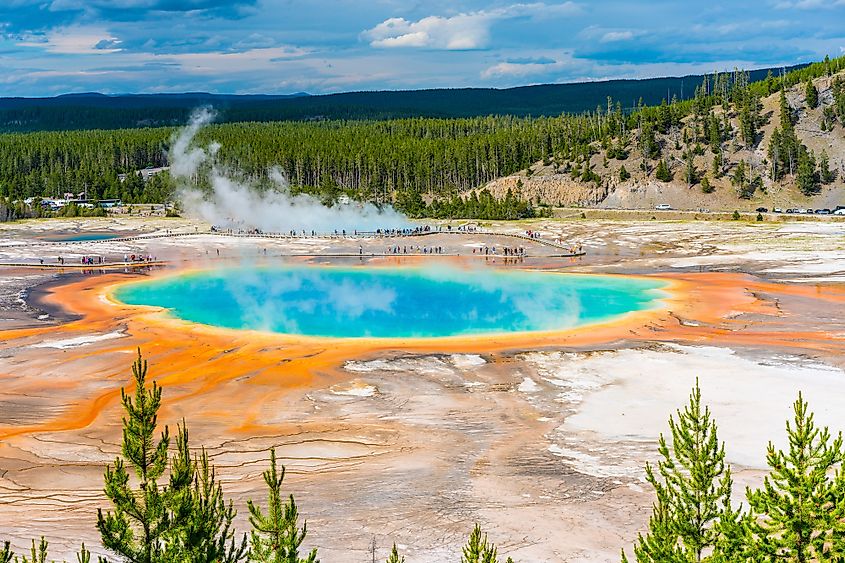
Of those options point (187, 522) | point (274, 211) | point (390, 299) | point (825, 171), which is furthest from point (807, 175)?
point (187, 522)

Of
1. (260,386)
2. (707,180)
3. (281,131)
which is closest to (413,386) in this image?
(260,386)

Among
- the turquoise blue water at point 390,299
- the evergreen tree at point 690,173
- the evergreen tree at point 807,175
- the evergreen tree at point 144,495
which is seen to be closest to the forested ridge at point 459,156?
the evergreen tree at point 807,175

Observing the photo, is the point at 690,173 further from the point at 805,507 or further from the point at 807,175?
the point at 805,507

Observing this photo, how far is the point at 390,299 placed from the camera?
46531 mm

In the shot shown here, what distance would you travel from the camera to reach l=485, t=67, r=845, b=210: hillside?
302 feet

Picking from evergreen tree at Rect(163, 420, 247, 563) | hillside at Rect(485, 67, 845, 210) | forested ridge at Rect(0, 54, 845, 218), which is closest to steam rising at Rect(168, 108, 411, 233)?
forested ridge at Rect(0, 54, 845, 218)

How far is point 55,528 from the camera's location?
17375 millimetres

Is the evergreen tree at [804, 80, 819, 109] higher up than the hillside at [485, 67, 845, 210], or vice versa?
the evergreen tree at [804, 80, 819, 109]

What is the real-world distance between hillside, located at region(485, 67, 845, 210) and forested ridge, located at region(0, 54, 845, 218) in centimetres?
32

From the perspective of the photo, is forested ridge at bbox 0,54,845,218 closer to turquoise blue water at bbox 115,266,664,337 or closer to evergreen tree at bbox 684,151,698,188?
evergreen tree at bbox 684,151,698,188

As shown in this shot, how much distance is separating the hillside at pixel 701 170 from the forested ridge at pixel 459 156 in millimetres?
320

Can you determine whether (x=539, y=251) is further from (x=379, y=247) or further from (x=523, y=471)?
(x=523, y=471)

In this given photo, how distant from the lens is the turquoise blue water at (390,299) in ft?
127

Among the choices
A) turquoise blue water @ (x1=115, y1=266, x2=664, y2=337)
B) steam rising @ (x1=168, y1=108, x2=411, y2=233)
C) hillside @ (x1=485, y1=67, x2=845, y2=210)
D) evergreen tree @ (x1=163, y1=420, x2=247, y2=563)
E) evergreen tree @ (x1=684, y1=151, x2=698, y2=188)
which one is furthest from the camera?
evergreen tree @ (x1=684, y1=151, x2=698, y2=188)
